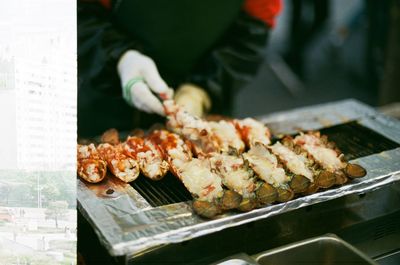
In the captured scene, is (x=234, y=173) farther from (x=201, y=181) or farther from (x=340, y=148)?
(x=340, y=148)

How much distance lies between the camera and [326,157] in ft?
7.20

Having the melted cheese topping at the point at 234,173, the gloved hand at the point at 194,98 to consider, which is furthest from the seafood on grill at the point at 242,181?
the gloved hand at the point at 194,98

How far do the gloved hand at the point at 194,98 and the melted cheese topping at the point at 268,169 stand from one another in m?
0.87

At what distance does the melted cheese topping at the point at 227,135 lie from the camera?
7.72 ft

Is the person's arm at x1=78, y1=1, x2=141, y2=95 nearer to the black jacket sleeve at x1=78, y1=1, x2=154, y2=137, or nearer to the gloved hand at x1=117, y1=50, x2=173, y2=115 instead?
the black jacket sleeve at x1=78, y1=1, x2=154, y2=137

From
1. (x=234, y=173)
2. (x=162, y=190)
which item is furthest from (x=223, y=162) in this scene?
(x=162, y=190)

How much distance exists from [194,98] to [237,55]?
0.40 metres

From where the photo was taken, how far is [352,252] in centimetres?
193

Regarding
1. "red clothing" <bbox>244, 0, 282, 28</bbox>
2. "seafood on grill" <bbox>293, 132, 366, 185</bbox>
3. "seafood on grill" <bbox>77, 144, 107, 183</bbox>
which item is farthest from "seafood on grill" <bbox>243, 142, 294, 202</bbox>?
"red clothing" <bbox>244, 0, 282, 28</bbox>

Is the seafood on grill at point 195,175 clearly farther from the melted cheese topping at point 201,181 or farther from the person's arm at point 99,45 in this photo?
the person's arm at point 99,45

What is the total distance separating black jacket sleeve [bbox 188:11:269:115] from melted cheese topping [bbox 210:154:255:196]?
109cm

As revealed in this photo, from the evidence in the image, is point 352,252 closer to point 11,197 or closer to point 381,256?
point 381,256

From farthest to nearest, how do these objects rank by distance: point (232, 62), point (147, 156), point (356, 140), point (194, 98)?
point (232, 62)
point (194, 98)
point (356, 140)
point (147, 156)

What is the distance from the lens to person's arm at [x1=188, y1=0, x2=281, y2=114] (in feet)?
10.5
